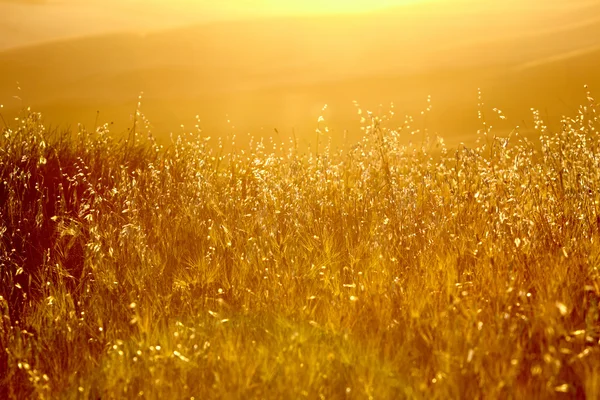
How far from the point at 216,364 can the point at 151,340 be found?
0.33 meters

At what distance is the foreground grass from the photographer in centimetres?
260

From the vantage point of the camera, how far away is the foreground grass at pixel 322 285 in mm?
2598

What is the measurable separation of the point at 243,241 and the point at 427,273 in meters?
1.06

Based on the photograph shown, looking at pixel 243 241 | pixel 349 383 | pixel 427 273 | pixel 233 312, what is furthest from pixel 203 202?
pixel 349 383

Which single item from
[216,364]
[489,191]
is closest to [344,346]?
[216,364]

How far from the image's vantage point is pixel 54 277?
4.04 metres

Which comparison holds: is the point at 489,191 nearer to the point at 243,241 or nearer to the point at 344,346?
the point at 243,241

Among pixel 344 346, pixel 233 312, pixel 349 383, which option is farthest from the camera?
pixel 233 312

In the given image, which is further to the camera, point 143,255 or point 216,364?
point 143,255

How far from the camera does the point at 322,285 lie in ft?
10.9

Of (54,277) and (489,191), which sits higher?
(489,191)

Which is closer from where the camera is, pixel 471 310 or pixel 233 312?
pixel 471 310

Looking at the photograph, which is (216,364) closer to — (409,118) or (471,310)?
(471,310)

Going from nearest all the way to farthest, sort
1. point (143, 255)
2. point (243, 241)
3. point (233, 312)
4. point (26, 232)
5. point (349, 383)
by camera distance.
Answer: point (349, 383)
point (233, 312)
point (143, 255)
point (243, 241)
point (26, 232)
